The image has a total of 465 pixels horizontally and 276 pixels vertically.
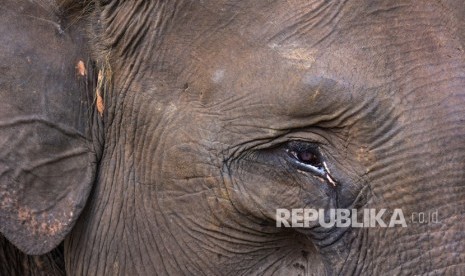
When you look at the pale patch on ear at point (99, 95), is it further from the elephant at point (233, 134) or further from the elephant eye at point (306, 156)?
the elephant eye at point (306, 156)

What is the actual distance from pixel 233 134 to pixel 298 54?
0.37 meters

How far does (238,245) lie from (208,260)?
0.46 feet

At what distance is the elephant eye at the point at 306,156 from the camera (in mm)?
3064

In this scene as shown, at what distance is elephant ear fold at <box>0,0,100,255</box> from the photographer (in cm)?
325

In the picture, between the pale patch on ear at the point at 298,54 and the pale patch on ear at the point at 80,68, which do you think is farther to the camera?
the pale patch on ear at the point at 80,68

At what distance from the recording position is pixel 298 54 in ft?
9.96

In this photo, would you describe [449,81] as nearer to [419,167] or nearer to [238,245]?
[419,167]

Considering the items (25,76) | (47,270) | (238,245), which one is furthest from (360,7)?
(47,270)

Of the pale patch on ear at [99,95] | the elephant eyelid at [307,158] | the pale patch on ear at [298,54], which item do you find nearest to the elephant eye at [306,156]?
the elephant eyelid at [307,158]

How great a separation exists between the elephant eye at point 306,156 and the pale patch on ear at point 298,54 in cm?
27

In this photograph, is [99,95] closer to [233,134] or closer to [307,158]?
[233,134]

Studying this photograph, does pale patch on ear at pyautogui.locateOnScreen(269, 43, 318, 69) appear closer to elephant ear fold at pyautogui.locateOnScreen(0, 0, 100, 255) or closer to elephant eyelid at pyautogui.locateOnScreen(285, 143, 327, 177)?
elephant eyelid at pyautogui.locateOnScreen(285, 143, 327, 177)

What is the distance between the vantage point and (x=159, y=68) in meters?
3.29

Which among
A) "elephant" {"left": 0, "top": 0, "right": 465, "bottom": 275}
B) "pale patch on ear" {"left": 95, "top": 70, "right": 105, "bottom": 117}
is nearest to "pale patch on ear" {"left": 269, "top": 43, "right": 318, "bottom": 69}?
"elephant" {"left": 0, "top": 0, "right": 465, "bottom": 275}
